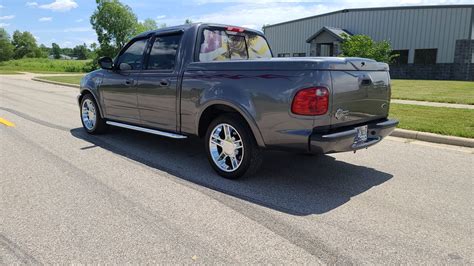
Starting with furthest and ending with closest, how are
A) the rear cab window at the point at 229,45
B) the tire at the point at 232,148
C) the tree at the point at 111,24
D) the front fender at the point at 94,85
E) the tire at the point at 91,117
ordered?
the tree at the point at 111,24 < the tire at the point at 91,117 < the front fender at the point at 94,85 < the rear cab window at the point at 229,45 < the tire at the point at 232,148

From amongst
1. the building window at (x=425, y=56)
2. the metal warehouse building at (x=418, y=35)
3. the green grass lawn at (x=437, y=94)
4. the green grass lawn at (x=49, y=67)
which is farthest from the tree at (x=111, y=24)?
the green grass lawn at (x=437, y=94)

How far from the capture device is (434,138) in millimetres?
6711

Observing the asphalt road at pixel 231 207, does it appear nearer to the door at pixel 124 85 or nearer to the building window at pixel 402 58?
the door at pixel 124 85

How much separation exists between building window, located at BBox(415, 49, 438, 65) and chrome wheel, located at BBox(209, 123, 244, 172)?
88.5ft

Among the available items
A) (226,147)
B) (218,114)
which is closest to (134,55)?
(218,114)

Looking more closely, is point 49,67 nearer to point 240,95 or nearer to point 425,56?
point 425,56

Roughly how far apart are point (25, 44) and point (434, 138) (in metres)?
118

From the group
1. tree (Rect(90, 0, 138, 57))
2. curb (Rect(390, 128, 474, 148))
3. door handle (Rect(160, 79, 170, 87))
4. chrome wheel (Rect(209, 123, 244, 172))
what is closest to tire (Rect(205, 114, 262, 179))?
chrome wheel (Rect(209, 123, 244, 172))

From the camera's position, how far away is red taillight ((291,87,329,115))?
147 inches

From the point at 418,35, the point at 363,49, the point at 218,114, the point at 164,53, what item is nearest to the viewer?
the point at 218,114

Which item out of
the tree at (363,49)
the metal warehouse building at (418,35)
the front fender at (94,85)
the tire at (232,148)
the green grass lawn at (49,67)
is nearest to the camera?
the tire at (232,148)

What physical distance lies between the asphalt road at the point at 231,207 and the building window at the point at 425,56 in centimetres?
2401

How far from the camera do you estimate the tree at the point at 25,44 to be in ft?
335

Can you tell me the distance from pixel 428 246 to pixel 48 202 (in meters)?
3.58
